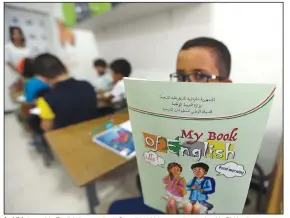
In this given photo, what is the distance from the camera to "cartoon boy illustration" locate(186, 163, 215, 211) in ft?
1.20

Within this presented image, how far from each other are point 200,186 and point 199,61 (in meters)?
0.39

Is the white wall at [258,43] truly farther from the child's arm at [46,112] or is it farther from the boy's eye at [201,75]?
the child's arm at [46,112]

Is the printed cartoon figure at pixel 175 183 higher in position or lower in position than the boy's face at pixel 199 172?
lower

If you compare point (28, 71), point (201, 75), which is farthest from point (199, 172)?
point (28, 71)

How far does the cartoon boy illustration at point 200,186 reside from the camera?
1.20 feet

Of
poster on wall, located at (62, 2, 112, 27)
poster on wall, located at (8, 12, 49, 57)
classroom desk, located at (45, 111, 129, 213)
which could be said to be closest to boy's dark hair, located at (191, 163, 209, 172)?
classroom desk, located at (45, 111, 129, 213)

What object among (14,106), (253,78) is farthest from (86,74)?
(253,78)

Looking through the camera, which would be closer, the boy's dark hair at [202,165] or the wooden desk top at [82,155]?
the boy's dark hair at [202,165]

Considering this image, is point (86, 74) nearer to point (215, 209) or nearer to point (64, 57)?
point (64, 57)

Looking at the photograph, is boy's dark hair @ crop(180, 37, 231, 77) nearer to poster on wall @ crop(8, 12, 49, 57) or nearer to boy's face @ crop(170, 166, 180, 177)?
boy's face @ crop(170, 166, 180, 177)

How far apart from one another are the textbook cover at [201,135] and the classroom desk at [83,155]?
33 cm

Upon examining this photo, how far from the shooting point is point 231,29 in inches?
44.4

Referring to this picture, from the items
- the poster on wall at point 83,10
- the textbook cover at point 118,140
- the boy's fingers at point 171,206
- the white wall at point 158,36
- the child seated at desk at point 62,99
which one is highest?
the poster on wall at point 83,10

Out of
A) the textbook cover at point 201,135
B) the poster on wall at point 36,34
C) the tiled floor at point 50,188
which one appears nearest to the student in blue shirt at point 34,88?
the tiled floor at point 50,188
